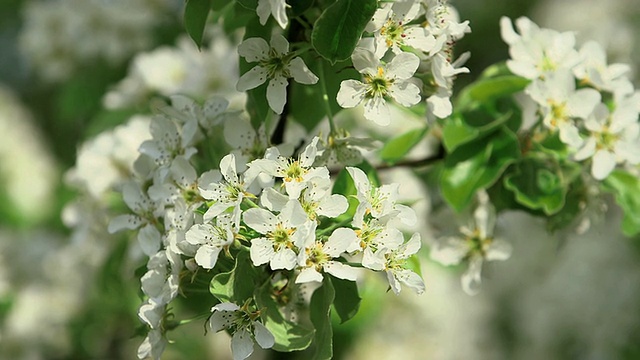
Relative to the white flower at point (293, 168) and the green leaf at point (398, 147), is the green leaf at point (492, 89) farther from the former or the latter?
the white flower at point (293, 168)

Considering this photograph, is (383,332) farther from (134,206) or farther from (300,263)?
(300,263)

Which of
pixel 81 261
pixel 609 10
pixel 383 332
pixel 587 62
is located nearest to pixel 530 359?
pixel 383 332

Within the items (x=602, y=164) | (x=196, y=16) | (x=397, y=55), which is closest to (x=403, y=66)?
(x=397, y=55)

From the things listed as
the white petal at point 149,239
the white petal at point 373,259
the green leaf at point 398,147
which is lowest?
the green leaf at point 398,147

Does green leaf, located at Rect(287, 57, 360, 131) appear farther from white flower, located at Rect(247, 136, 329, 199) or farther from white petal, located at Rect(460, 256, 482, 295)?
white petal, located at Rect(460, 256, 482, 295)

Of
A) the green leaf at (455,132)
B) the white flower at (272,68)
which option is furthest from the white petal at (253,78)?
the green leaf at (455,132)

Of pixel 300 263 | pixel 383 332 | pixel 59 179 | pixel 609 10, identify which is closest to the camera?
pixel 300 263

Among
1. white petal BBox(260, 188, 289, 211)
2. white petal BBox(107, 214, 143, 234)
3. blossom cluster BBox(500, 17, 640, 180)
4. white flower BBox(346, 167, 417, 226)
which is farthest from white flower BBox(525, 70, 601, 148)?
white petal BBox(107, 214, 143, 234)
